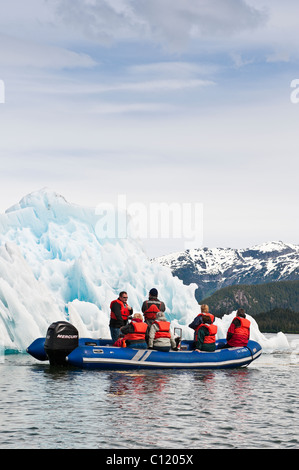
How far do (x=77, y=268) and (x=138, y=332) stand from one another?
18201 millimetres

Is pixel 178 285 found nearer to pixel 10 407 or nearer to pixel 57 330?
pixel 57 330

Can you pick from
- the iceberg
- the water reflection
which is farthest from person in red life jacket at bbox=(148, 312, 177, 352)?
the iceberg

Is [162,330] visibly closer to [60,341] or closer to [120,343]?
[120,343]

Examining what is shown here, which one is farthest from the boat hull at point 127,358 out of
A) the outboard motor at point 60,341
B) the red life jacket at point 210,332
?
the red life jacket at point 210,332

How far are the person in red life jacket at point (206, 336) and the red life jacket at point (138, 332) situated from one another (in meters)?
2.33

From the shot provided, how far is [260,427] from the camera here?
13656 millimetres

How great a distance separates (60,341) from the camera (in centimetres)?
2247

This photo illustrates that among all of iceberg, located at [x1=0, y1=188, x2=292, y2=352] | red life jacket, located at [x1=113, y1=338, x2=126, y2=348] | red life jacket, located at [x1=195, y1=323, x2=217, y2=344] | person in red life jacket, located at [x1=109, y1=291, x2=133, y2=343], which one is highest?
iceberg, located at [x1=0, y1=188, x2=292, y2=352]

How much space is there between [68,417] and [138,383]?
5913mm

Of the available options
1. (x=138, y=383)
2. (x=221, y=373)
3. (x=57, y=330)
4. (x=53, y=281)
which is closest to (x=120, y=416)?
(x=138, y=383)

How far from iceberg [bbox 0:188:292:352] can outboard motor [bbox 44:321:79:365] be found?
31.7 ft

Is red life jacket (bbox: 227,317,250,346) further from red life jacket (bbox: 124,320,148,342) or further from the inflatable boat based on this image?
red life jacket (bbox: 124,320,148,342)

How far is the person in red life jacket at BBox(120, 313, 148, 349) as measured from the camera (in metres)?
22.9

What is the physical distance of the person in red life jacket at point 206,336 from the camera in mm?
23903
